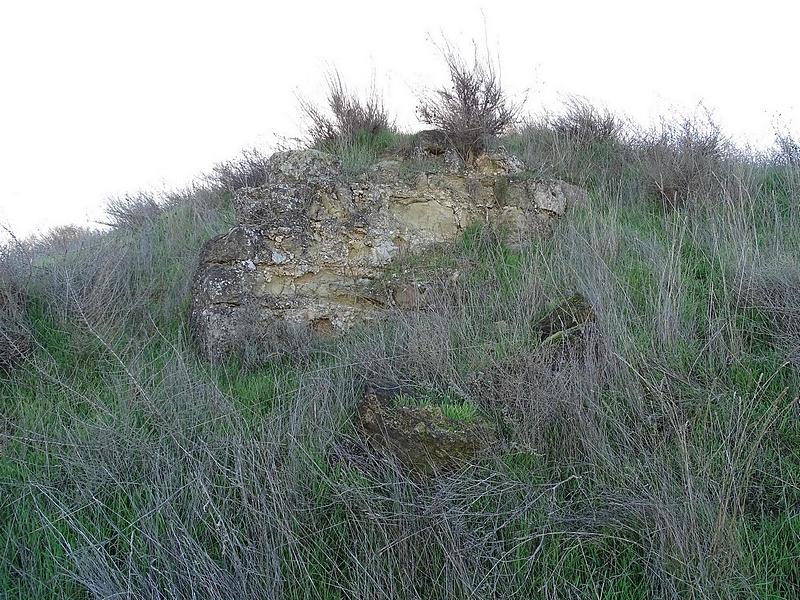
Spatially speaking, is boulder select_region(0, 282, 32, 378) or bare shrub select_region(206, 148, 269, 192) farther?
bare shrub select_region(206, 148, 269, 192)

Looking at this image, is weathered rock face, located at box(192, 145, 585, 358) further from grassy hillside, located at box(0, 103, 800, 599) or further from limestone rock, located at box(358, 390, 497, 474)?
limestone rock, located at box(358, 390, 497, 474)

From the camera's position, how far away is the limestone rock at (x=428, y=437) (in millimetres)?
2488

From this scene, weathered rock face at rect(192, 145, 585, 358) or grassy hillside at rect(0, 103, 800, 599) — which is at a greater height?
weathered rock face at rect(192, 145, 585, 358)

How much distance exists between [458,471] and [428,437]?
198 millimetres

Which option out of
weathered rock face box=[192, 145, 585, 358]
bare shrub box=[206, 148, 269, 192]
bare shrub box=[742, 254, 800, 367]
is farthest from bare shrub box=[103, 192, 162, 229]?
bare shrub box=[742, 254, 800, 367]

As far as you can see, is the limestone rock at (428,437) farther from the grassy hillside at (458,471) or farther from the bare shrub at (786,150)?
the bare shrub at (786,150)

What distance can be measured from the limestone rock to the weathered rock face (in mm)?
1660

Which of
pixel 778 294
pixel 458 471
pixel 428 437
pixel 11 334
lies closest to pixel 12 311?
pixel 11 334

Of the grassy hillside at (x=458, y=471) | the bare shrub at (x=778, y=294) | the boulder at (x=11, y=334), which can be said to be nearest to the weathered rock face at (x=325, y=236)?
the grassy hillside at (x=458, y=471)

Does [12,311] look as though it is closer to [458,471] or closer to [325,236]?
[325,236]

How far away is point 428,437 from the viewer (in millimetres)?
2521

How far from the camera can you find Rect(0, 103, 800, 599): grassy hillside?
81.7 inches

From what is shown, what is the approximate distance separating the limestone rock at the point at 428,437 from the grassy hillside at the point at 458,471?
9 centimetres

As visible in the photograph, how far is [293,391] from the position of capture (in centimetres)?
321
